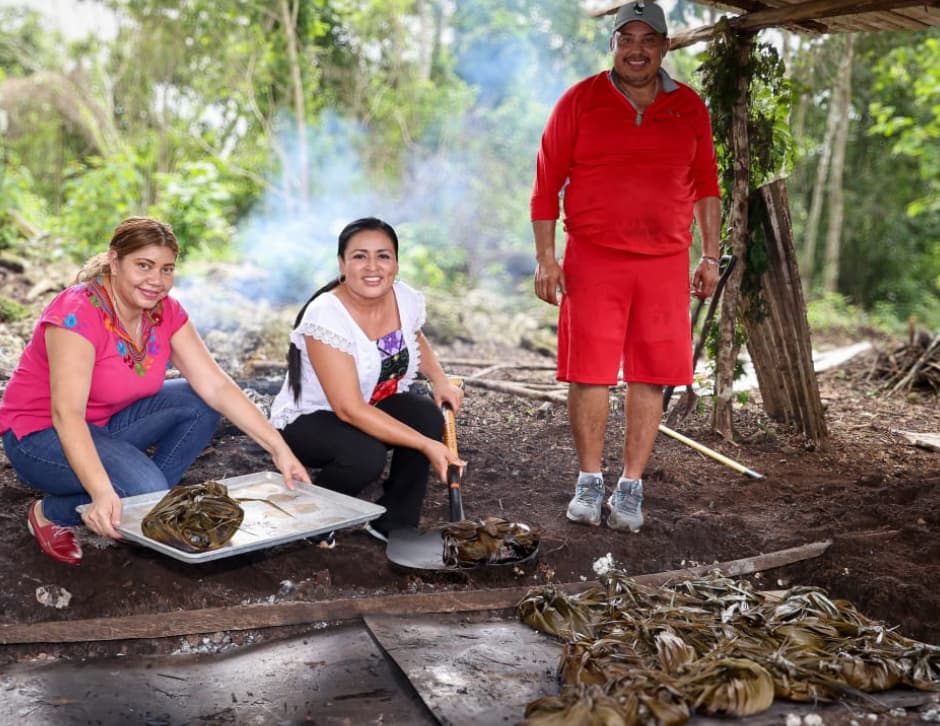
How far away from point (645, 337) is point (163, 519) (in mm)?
2067

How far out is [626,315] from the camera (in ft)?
12.4

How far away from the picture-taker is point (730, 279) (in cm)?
524

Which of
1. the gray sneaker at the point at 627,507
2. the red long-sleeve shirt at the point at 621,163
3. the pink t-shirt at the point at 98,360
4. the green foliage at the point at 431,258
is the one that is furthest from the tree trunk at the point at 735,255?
the green foliage at the point at 431,258

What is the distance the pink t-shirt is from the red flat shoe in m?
0.36

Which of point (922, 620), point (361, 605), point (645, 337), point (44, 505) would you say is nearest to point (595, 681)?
point (361, 605)

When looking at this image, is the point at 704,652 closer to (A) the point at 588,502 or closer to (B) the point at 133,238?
(A) the point at 588,502

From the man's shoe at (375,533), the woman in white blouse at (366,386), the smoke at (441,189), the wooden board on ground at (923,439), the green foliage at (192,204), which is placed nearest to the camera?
the woman in white blouse at (366,386)

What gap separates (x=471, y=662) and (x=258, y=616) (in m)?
0.74

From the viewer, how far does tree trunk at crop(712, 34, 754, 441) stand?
16.5 feet

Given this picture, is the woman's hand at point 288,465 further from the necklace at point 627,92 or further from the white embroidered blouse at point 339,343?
the necklace at point 627,92

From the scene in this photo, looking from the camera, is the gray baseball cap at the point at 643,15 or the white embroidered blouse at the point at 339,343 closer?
the white embroidered blouse at the point at 339,343

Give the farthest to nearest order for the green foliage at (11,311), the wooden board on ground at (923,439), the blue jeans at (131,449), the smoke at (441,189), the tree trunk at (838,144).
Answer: the tree trunk at (838,144) < the smoke at (441,189) < the green foliage at (11,311) < the wooden board on ground at (923,439) < the blue jeans at (131,449)

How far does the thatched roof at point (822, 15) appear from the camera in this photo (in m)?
4.31

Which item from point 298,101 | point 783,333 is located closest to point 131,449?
point 783,333
